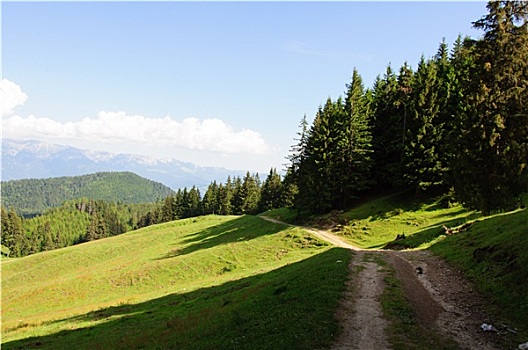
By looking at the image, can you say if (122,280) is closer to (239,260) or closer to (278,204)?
(239,260)

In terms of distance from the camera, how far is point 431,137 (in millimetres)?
46312

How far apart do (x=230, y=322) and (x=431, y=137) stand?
→ 41447 mm

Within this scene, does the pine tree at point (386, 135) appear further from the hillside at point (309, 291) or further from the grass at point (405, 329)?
the grass at point (405, 329)

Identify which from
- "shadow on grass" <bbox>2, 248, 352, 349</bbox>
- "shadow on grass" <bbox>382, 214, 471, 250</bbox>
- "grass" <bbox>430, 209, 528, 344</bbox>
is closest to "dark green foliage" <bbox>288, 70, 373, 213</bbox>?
"shadow on grass" <bbox>382, 214, 471, 250</bbox>

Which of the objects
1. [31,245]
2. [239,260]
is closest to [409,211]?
[239,260]

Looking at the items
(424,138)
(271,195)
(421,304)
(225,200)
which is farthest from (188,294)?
(225,200)

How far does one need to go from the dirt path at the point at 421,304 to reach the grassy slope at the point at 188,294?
2.64ft

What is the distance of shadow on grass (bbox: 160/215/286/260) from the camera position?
5169 cm

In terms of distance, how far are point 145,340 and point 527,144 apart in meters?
25.6

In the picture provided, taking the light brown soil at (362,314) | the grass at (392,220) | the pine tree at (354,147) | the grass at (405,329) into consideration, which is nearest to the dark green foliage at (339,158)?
the pine tree at (354,147)

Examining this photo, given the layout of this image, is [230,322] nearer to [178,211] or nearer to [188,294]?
[188,294]

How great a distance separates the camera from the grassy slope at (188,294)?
14.1 metres

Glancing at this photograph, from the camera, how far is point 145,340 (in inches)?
657

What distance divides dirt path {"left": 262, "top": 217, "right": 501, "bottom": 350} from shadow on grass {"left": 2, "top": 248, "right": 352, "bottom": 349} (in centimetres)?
75
